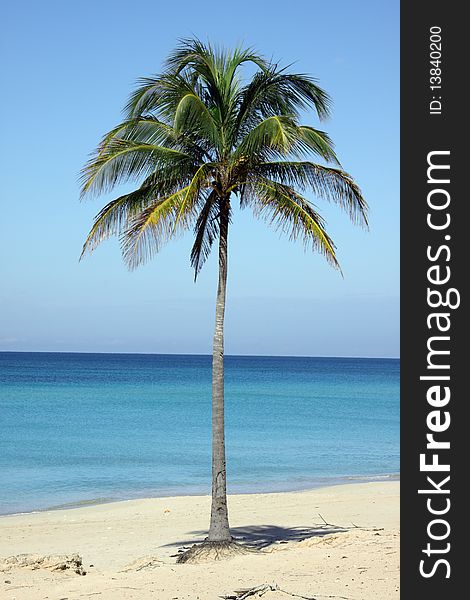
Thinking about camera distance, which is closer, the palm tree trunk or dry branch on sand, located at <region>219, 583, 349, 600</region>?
dry branch on sand, located at <region>219, 583, 349, 600</region>

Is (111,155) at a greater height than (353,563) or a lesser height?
greater

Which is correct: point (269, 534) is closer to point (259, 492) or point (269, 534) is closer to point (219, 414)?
point (219, 414)

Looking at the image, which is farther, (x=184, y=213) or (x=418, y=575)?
(x=184, y=213)

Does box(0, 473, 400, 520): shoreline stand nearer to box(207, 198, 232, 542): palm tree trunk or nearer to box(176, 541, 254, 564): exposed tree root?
box(176, 541, 254, 564): exposed tree root

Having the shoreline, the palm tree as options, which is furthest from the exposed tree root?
the shoreline

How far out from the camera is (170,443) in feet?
110

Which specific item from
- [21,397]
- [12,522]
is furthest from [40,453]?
[21,397]

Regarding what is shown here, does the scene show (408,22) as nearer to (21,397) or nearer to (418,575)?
(418,575)

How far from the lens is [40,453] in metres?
29.4

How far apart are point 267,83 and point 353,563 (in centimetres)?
613

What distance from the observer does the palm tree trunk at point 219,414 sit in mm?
11977

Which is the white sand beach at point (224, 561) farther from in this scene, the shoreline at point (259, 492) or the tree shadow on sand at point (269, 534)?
Result: the shoreline at point (259, 492)

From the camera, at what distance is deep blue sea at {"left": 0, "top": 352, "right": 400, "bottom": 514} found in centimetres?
2264

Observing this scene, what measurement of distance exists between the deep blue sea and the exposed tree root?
8059 millimetres
